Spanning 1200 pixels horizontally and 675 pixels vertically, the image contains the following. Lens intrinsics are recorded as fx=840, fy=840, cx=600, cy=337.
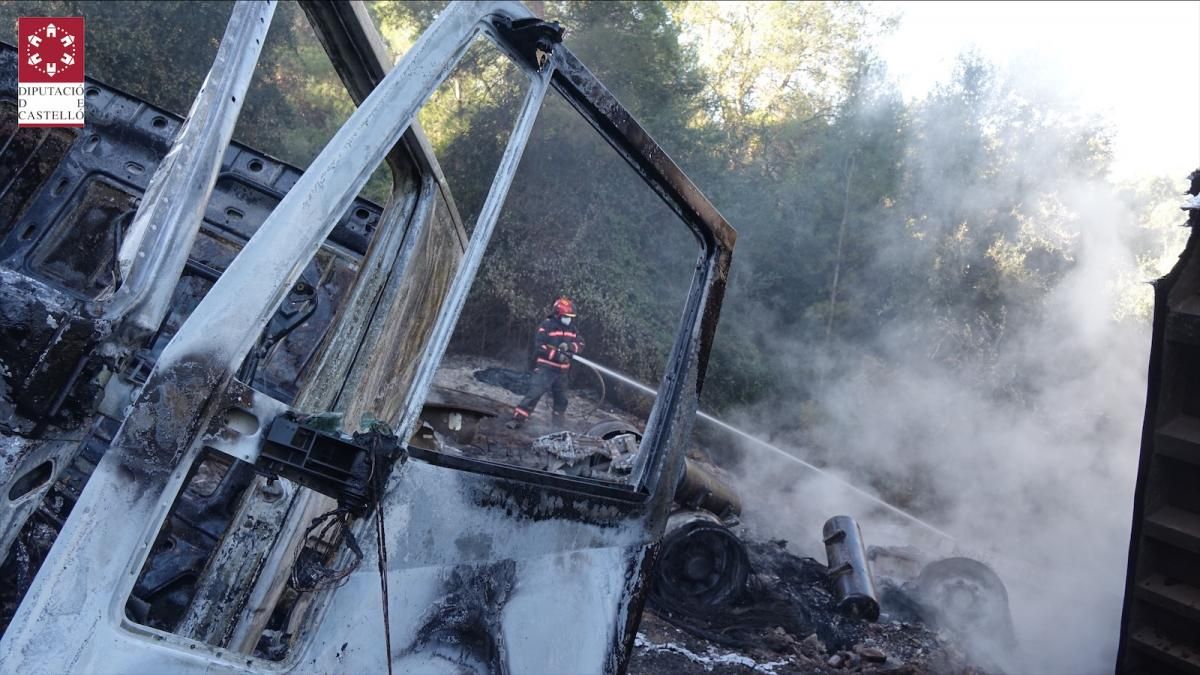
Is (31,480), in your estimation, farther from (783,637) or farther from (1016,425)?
(1016,425)

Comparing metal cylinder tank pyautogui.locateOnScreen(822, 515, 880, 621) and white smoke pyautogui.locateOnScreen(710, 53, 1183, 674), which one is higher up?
white smoke pyautogui.locateOnScreen(710, 53, 1183, 674)

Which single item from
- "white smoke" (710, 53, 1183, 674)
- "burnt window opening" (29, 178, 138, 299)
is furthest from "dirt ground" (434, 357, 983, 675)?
"burnt window opening" (29, 178, 138, 299)

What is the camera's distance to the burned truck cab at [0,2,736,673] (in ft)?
4.87

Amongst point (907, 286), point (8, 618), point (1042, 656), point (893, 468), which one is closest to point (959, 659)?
point (1042, 656)

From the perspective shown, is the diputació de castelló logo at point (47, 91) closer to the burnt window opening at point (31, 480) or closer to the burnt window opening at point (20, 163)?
the burnt window opening at point (20, 163)

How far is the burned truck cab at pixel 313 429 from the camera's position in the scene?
1483 millimetres

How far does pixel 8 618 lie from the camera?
210 cm

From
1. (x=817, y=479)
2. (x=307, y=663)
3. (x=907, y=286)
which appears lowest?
(x=307, y=663)

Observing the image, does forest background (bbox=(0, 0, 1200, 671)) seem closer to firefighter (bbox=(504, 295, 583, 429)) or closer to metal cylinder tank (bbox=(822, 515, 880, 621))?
metal cylinder tank (bbox=(822, 515, 880, 621))

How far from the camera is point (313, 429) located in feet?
5.17

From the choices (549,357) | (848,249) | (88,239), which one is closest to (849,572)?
(549,357)

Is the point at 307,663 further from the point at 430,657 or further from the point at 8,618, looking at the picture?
the point at 8,618

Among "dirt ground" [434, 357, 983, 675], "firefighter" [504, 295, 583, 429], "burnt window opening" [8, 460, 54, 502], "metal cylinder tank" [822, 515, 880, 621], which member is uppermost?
"firefighter" [504, 295, 583, 429]

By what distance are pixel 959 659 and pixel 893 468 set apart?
22.3ft
